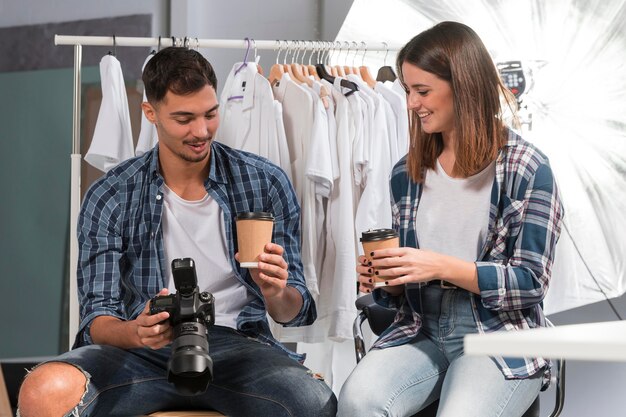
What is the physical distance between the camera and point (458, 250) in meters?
2.19

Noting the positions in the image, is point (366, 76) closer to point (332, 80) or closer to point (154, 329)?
point (332, 80)

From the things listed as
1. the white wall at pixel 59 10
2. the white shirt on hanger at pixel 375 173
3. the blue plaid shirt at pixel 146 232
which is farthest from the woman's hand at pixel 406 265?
the white wall at pixel 59 10

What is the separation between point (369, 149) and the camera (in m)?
3.10

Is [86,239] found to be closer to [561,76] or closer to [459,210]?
[459,210]

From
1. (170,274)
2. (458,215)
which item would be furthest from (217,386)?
(458,215)

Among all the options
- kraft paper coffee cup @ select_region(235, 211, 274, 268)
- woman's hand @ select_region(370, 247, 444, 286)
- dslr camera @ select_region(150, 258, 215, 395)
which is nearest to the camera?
dslr camera @ select_region(150, 258, 215, 395)

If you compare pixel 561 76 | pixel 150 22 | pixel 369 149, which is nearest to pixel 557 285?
pixel 561 76

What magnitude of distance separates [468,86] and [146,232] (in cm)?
95

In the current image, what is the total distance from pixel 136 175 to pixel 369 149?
0.86 metres

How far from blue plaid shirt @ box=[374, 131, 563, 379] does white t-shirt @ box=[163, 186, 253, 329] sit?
50cm

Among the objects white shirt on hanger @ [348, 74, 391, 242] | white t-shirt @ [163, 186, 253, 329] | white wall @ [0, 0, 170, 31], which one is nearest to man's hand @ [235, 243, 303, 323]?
white t-shirt @ [163, 186, 253, 329]

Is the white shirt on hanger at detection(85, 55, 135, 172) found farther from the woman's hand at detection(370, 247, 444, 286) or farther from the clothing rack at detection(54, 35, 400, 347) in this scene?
the woman's hand at detection(370, 247, 444, 286)

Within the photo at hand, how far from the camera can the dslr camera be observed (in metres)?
1.91

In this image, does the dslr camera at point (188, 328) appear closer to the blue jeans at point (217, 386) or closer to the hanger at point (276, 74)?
the blue jeans at point (217, 386)
